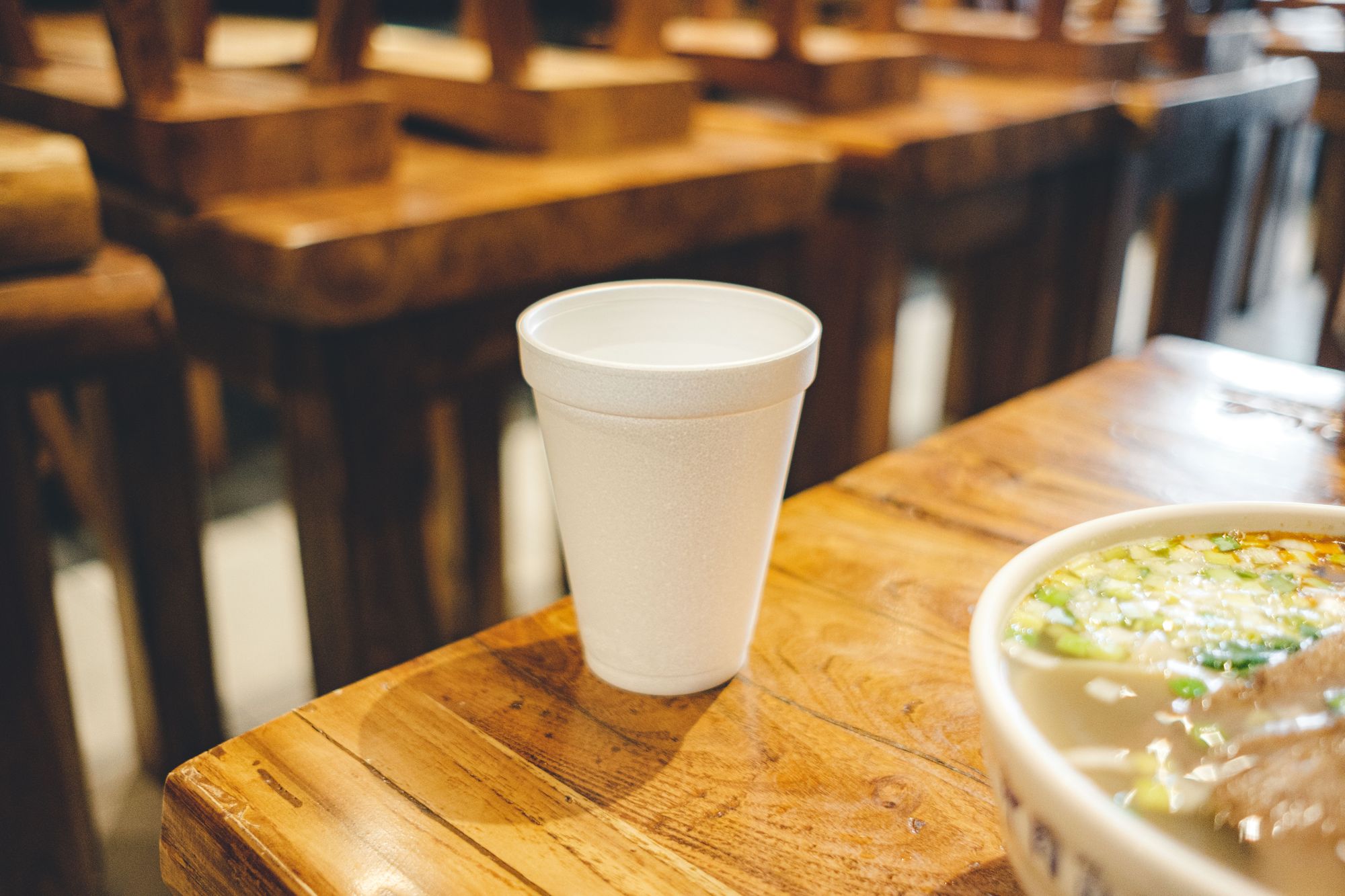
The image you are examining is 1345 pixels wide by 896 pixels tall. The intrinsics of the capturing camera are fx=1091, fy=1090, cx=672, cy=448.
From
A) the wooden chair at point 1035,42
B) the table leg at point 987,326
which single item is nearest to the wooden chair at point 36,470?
the table leg at point 987,326

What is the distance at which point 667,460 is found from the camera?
0.52 meters

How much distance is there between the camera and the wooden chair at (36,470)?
0.97 metres

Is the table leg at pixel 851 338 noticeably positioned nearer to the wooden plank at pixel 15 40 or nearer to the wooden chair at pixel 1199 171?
the wooden chair at pixel 1199 171

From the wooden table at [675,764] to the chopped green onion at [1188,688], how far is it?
0.12 m

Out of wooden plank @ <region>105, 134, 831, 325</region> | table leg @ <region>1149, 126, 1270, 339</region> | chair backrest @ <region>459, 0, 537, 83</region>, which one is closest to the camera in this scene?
wooden plank @ <region>105, 134, 831, 325</region>

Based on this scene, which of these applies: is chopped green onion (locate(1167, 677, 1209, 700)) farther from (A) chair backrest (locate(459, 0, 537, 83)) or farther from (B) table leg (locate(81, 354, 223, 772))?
(A) chair backrest (locate(459, 0, 537, 83))

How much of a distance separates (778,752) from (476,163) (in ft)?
3.68

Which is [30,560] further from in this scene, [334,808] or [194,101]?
[334,808]

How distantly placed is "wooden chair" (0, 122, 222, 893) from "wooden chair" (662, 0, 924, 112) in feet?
4.03

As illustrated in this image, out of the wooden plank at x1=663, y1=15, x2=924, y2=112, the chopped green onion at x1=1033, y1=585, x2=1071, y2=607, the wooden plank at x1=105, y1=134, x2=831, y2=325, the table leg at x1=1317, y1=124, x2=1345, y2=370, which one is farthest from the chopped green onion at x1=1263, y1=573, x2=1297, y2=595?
the table leg at x1=1317, y1=124, x2=1345, y2=370

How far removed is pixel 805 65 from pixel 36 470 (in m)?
1.43

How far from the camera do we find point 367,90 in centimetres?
136

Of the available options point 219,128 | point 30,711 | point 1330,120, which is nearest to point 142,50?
point 219,128

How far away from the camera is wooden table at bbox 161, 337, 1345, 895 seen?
47cm
